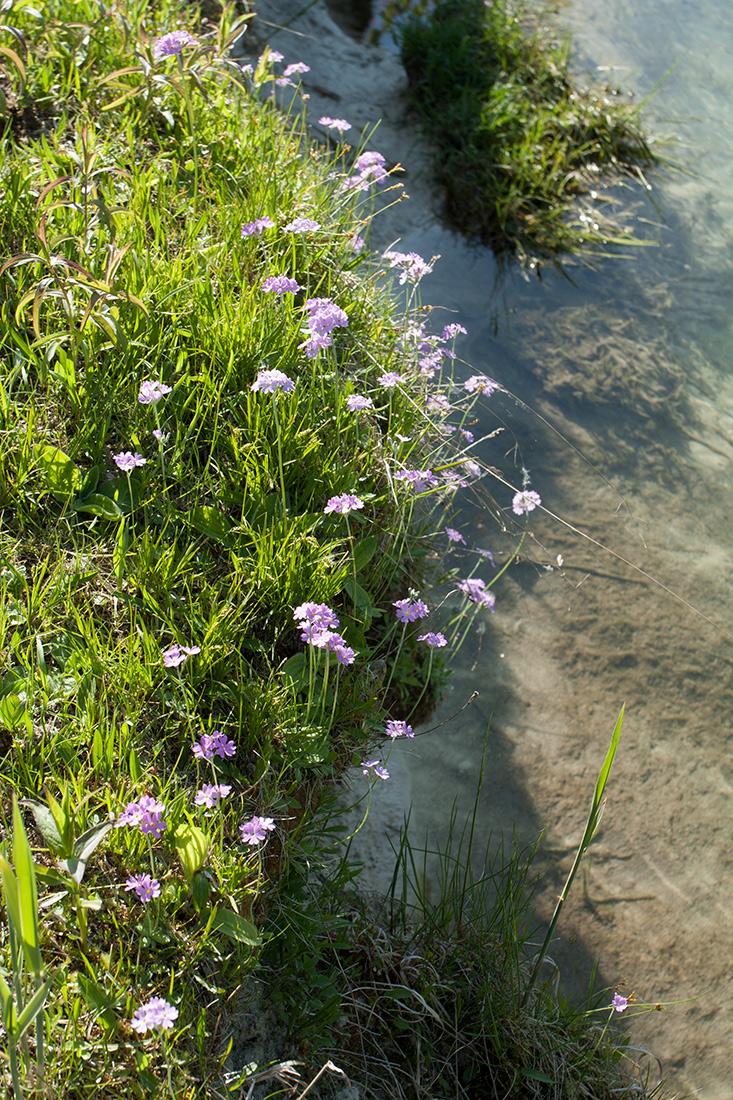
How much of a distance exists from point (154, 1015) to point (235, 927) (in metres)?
0.25

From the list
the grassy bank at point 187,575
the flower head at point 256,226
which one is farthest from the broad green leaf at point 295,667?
the flower head at point 256,226

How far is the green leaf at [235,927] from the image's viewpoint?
62.0 inches

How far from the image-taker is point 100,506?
2074 millimetres

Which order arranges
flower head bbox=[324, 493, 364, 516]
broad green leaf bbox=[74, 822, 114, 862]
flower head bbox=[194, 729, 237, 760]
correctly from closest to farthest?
1. broad green leaf bbox=[74, 822, 114, 862]
2. flower head bbox=[194, 729, 237, 760]
3. flower head bbox=[324, 493, 364, 516]

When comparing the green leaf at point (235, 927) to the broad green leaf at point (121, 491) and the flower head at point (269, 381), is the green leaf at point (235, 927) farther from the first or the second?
the flower head at point (269, 381)

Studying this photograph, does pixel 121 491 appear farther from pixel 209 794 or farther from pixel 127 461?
pixel 209 794

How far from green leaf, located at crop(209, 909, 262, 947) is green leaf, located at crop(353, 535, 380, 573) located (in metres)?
0.95

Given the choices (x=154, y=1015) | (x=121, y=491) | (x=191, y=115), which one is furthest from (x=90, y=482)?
(x=191, y=115)

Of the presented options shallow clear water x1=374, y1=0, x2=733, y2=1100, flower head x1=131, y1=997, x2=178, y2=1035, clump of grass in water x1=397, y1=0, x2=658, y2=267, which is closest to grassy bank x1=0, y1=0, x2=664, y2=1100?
flower head x1=131, y1=997, x2=178, y2=1035

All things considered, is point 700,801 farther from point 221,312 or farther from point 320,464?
point 221,312

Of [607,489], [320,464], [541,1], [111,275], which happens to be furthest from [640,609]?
[541,1]

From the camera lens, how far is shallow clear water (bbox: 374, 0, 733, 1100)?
7.84 feet

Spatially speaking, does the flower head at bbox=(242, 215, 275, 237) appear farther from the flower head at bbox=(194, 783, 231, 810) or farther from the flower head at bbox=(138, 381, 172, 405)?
the flower head at bbox=(194, 783, 231, 810)

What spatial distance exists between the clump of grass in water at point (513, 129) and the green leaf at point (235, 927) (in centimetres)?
363
